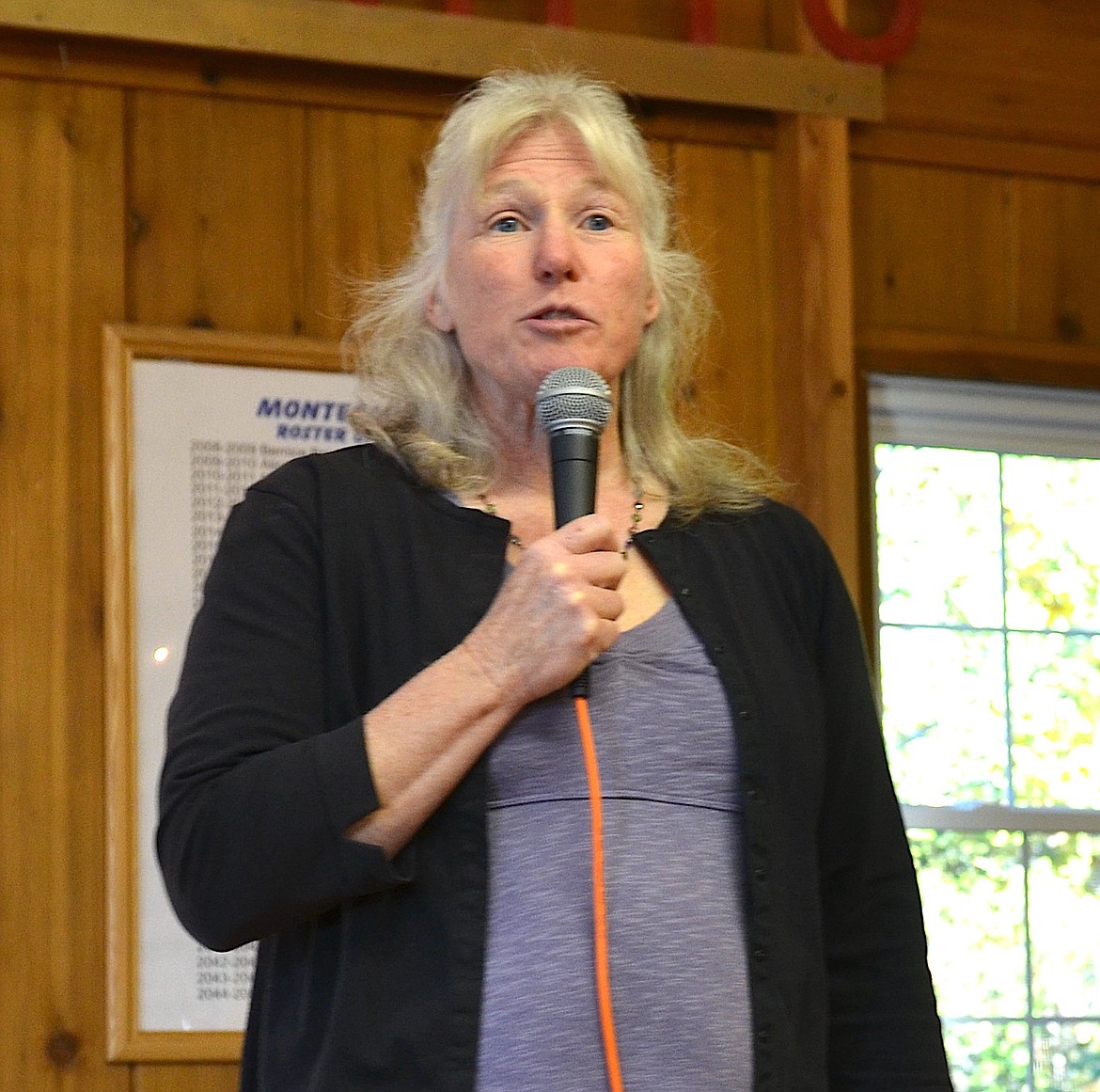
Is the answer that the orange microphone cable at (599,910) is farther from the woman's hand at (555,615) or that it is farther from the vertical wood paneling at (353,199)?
the vertical wood paneling at (353,199)

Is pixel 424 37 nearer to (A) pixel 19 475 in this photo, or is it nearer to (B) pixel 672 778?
(A) pixel 19 475

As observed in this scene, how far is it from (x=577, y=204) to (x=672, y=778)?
536 millimetres

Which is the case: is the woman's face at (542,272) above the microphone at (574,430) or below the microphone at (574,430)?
above

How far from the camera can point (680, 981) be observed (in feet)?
4.41

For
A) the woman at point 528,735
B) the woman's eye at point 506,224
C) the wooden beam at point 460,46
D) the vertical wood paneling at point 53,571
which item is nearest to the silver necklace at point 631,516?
the woman at point 528,735

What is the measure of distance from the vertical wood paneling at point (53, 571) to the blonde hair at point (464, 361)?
1182mm

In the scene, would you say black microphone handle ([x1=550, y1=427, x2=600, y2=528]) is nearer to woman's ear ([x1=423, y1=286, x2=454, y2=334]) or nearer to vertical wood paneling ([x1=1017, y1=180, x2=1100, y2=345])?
woman's ear ([x1=423, y1=286, x2=454, y2=334])

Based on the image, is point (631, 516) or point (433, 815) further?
point (631, 516)

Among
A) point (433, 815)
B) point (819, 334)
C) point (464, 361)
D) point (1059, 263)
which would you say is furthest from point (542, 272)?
point (1059, 263)

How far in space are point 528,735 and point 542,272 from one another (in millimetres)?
411

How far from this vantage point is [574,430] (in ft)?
4.61

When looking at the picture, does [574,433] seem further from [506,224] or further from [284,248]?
[284,248]

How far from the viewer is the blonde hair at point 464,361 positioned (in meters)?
1.62

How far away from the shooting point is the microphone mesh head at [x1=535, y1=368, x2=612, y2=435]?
142cm
